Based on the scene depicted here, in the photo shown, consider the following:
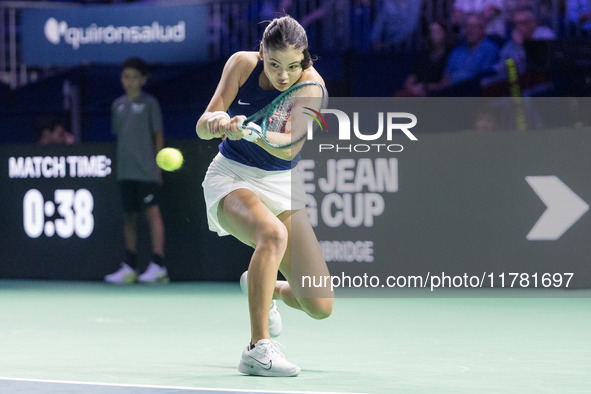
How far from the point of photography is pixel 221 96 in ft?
14.7

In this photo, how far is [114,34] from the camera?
11.1 m

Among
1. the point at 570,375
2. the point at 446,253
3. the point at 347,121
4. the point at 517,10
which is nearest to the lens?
the point at 570,375

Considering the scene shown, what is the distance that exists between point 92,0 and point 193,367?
28.8 ft

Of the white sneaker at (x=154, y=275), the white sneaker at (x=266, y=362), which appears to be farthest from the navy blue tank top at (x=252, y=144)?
the white sneaker at (x=154, y=275)

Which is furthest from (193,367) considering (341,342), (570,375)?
(570,375)

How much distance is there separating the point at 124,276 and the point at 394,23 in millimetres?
3905

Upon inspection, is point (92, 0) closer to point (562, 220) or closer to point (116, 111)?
point (116, 111)

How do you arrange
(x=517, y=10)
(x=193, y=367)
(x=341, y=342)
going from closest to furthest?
1. (x=193, y=367)
2. (x=341, y=342)
3. (x=517, y=10)

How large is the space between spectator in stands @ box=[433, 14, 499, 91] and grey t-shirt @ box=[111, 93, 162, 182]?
278cm

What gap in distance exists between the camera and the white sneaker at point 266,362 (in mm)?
4211

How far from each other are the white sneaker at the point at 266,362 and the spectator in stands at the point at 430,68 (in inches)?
236

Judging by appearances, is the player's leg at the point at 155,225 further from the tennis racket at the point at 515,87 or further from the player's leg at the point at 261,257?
the player's leg at the point at 261,257

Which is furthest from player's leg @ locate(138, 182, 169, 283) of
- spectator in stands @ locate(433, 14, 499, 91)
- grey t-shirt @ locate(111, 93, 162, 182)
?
spectator in stands @ locate(433, 14, 499, 91)

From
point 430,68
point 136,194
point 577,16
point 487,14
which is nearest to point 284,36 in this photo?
point 136,194
